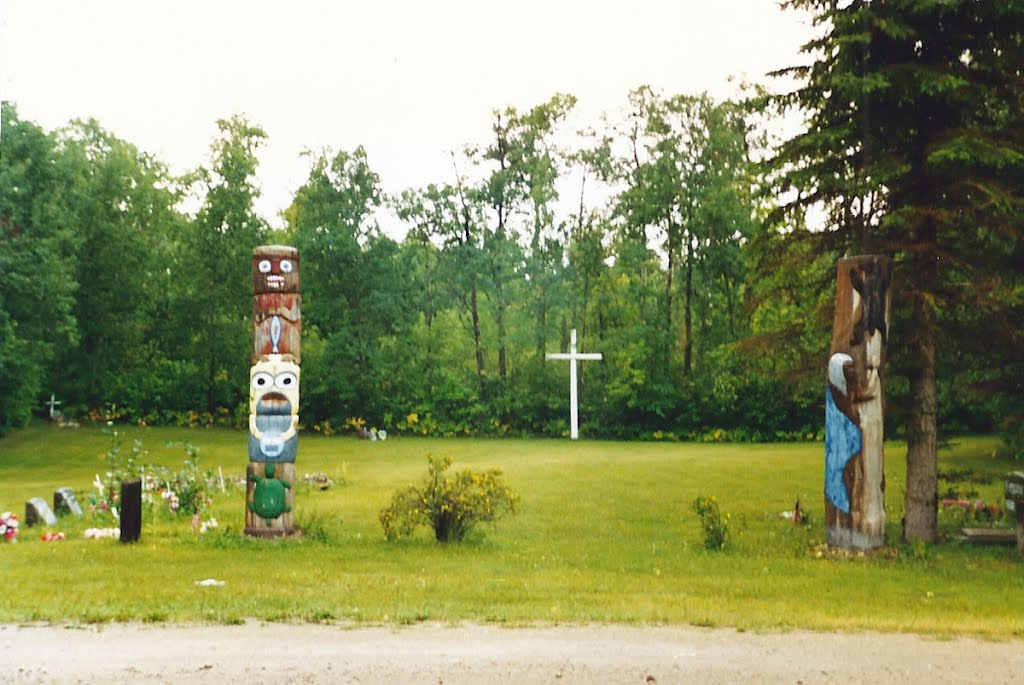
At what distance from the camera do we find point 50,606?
21.5 feet

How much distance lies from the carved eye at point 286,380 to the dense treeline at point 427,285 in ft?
23.3

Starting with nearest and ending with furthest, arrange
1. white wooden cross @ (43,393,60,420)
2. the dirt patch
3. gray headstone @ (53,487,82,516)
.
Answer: the dirt patch
gray headstone @ (53,487,82,516)
white wooden cross @ (43,393,60,420)

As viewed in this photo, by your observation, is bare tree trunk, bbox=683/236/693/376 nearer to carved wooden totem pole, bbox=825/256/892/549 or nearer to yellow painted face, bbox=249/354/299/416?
carved wooden totem pole, bbox=825/256/892/549

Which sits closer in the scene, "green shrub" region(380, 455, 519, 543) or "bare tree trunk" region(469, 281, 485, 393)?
"green shrub" region(380, 455, 519, 543)

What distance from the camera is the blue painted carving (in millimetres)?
9234

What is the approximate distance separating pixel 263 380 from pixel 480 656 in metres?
4.72

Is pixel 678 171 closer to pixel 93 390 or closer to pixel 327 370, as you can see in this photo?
pixel 327 370

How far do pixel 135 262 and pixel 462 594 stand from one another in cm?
1368

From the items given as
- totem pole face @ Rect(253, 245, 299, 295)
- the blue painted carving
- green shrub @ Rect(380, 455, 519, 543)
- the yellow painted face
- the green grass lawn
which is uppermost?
totem pole face @ Rect(253, 245, 299, 295)

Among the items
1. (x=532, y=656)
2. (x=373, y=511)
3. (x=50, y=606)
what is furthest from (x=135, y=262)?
(x=532, y=656)

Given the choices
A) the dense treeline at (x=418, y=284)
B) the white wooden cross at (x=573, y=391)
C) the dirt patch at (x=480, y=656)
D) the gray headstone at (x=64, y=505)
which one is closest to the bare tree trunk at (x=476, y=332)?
the dense treeline at (x=418, y=284)

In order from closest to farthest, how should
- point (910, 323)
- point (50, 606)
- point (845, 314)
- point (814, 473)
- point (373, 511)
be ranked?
point (50, 606), point (845, 314), point (910, 323), point (373, 511), point (814, 473)

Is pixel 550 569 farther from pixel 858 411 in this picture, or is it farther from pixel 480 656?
pixel 480 656

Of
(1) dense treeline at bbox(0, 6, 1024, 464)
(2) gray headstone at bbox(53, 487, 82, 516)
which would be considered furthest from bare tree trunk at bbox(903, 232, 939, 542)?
(2) gray headstone at bbox(53, 487, 82, 516)
